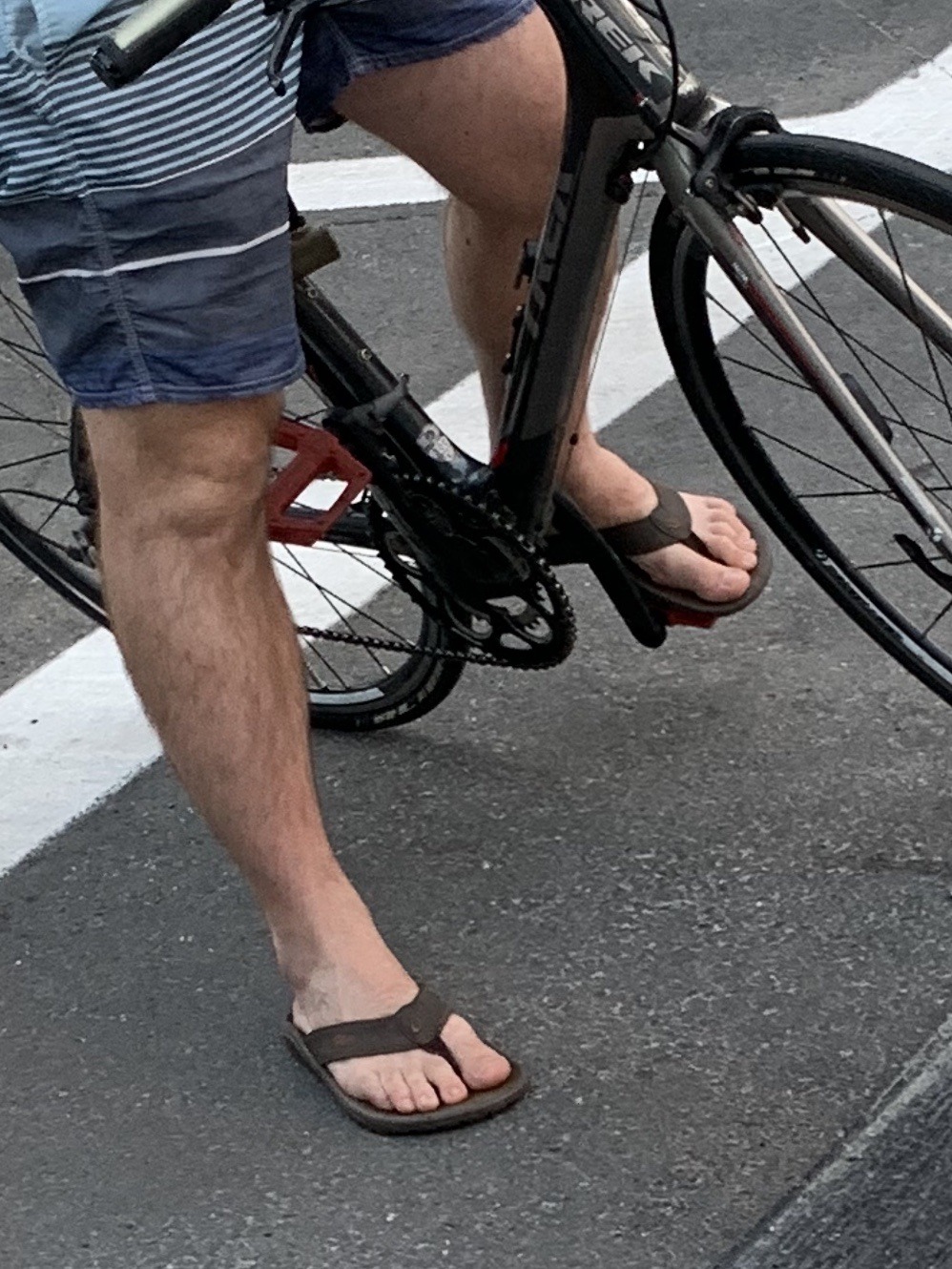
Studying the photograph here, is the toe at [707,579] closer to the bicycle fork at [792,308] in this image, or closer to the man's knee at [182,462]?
the bicycle fork at [792,308]

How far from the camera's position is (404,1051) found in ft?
9.51

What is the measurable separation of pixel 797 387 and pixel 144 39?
152 cm

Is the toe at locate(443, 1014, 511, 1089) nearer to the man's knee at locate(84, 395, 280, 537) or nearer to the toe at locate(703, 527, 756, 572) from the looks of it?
the man's knee at locate(84, 395, 280, 537)

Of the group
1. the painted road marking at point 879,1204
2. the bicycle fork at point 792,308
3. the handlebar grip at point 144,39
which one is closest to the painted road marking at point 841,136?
the bicycle fork at point 792,308

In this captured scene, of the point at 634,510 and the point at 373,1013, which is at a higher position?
the point at 634,510

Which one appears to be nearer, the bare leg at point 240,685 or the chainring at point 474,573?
the bare leg at point 240,685

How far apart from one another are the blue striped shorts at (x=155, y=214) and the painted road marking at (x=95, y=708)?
0.76m

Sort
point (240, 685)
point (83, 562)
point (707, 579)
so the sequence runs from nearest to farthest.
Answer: point (240, 685), point (707, 579), point (83, 562)

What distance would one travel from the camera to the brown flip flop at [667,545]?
3.46 meters

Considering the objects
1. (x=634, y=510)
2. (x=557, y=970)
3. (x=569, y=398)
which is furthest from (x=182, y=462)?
(x=634, y=510)

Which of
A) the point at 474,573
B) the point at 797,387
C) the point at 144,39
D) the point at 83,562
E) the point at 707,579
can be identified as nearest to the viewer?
the point at 144,39

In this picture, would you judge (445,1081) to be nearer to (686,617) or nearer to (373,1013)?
(373,1013)

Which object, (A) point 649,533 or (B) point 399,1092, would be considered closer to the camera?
(B) point 399,1092

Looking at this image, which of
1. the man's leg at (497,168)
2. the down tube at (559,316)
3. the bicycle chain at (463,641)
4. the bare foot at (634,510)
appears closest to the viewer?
the down tube at (559,316)
